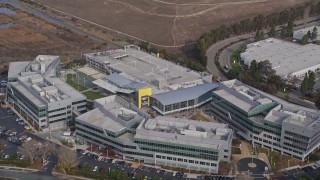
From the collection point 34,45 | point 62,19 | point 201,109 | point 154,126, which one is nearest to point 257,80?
point 201,109

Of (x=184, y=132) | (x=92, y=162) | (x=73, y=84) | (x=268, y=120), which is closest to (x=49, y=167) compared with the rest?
(x=92, y=162)

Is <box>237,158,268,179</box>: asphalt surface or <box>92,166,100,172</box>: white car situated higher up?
<box>237,158,268,179</box>: asphalt surface

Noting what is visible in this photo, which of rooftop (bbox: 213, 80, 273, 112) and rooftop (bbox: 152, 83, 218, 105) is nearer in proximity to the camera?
rooftop (bbox: 213, 80, 273, 112)

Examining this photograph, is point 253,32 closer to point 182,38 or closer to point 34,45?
point 182,38

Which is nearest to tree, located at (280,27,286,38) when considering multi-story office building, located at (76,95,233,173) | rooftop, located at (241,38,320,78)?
rooftop, located at (241,38,320,78)

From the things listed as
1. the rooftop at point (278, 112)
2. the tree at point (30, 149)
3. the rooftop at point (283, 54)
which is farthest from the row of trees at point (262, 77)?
the tree at point (30, 149)

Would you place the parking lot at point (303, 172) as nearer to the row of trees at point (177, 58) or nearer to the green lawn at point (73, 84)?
the row of trees at point (177, 58)

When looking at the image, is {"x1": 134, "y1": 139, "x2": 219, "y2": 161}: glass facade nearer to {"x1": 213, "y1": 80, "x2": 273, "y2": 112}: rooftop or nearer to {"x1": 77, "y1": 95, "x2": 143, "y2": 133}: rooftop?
{"x1": 77, "y1": 95, "x2": 143, "y2": 133}: rooftop
